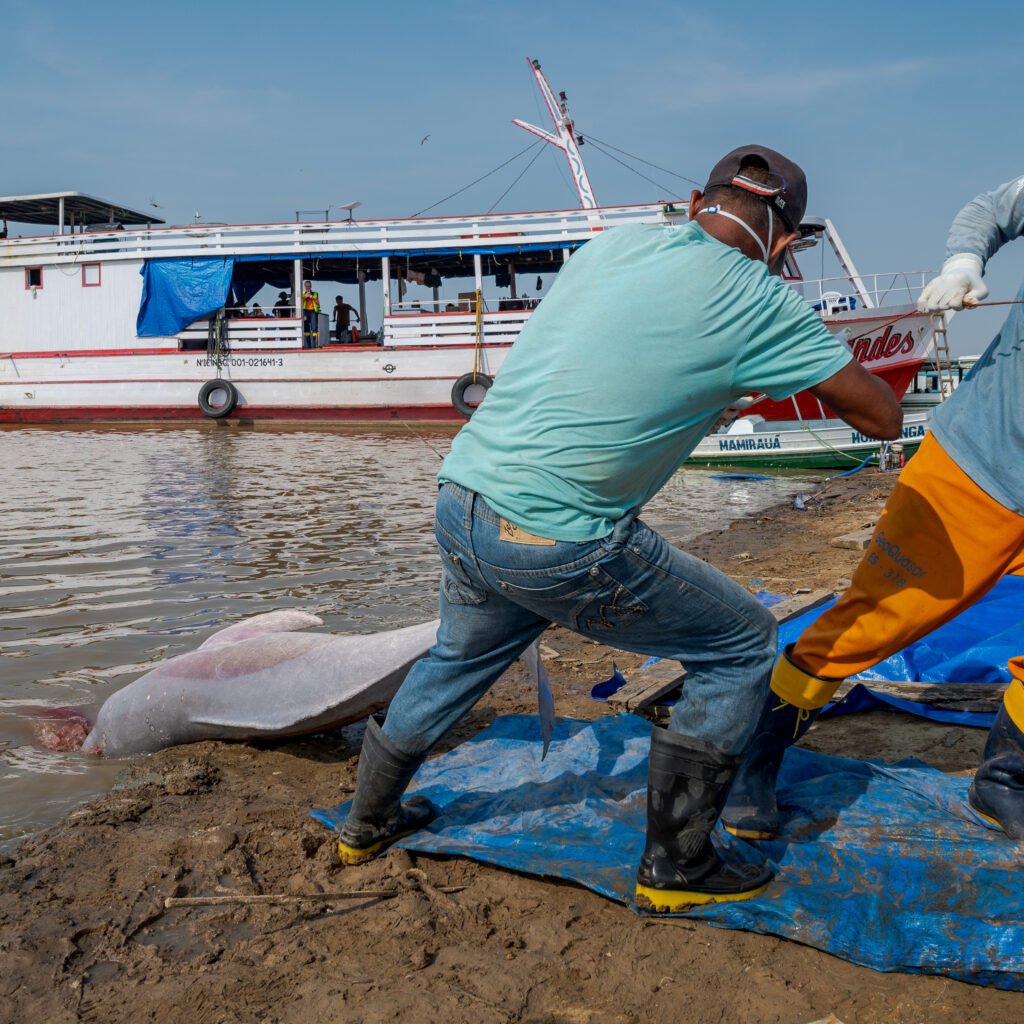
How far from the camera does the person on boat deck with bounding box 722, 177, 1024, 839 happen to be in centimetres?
249

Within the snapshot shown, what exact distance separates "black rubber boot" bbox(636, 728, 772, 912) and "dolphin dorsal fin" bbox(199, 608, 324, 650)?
2095 mm

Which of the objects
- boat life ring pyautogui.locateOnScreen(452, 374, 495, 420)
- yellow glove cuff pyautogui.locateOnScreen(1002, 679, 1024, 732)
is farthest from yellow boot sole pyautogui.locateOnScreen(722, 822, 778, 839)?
boat life ring pyautogui.locateOnScreen(452, 374, 495, 420)

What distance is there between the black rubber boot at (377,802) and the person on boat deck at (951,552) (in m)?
0.86

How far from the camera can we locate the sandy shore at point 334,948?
199cm

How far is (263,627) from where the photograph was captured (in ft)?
13.7

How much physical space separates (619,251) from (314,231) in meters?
20.5

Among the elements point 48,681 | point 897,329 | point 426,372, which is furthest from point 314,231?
point 48,681

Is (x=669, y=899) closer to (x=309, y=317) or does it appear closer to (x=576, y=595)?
(x=576, y=595)

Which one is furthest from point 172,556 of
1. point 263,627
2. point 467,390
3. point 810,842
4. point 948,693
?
point 467,390

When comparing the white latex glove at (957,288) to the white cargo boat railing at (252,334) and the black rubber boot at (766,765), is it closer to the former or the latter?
the black rubber boot at (766,765)

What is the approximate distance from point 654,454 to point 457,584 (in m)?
0.55

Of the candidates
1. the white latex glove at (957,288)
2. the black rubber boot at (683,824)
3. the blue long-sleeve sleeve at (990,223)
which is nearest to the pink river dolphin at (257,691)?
the black rubber boot at (683,824)

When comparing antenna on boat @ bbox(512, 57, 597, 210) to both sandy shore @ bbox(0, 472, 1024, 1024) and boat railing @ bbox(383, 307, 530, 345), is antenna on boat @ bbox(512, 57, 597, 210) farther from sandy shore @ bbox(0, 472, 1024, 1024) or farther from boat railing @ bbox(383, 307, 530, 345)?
sandy shore @ bbox(0, 472, 1024, 1024)

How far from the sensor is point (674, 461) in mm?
2182
